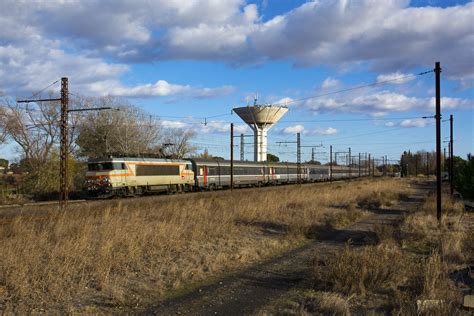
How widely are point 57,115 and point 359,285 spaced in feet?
177

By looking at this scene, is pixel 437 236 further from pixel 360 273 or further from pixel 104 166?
pixel 104 166

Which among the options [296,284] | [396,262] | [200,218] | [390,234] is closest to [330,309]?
[296,284]

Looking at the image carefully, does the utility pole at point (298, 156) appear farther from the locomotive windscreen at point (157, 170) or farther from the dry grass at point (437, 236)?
the dry grass at point (437, 236)

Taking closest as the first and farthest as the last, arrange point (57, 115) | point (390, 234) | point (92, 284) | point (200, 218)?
1. point (92, 284)
2. point (390, 234)
3. point (200, 218)
4. point (57, 115)

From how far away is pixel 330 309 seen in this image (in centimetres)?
665

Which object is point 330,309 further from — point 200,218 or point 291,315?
point 200,218

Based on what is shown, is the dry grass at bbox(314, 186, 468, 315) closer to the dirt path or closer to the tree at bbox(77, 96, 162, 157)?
the dirt path

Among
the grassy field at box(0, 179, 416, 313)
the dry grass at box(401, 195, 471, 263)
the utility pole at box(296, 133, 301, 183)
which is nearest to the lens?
the grassy field at box(0, 179, 416, 313)

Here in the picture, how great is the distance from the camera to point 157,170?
3769 cm

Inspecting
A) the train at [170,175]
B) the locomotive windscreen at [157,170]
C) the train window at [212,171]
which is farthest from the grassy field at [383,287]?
the train window at [212,171]

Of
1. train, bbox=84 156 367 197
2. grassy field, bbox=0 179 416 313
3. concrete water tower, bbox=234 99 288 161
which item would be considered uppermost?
concrete water tower, bbox=234 99 288 161

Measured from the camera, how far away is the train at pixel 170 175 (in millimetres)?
31922

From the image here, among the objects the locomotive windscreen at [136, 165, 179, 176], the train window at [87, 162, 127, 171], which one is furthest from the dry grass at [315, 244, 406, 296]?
the locomotive windscreen at [136, 165, 179, 176]

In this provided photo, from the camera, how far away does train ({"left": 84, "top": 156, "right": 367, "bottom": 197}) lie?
105 feet
